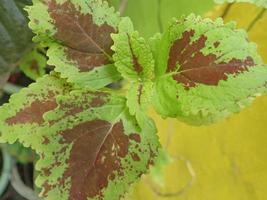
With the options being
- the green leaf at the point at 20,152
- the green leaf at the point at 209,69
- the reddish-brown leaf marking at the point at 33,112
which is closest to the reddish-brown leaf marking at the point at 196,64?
the green leaf at the point at 209,69

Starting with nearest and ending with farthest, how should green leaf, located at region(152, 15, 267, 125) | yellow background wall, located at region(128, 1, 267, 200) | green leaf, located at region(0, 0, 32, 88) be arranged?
green leaf, located at region(152, 15, 267, 125)
green leaf, located at region(0, 0, 32, 88)
yellow background wall, located at region(128, 1, 267, 200)

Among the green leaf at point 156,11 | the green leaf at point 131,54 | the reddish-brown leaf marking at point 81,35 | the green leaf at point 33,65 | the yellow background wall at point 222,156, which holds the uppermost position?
the green leaf at point 156,11

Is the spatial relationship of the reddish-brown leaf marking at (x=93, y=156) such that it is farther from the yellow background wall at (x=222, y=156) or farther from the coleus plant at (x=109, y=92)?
the yellow background wall at (x=222, y=156)

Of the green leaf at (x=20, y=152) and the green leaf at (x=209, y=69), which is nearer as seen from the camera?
the green leaf at (x=209, y=69)

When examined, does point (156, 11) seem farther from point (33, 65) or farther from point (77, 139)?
point (77, 139)

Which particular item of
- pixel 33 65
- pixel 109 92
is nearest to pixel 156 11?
pixel 33 65

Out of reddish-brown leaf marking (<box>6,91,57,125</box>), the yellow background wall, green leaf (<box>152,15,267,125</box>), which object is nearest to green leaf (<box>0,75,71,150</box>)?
reddish-brown leaf marking (<box>6,91,57,125</box>)

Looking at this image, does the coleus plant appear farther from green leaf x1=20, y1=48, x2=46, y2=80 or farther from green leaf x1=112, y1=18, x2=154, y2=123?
green leaf x1=20, y1=48, x2=46, y2=80
